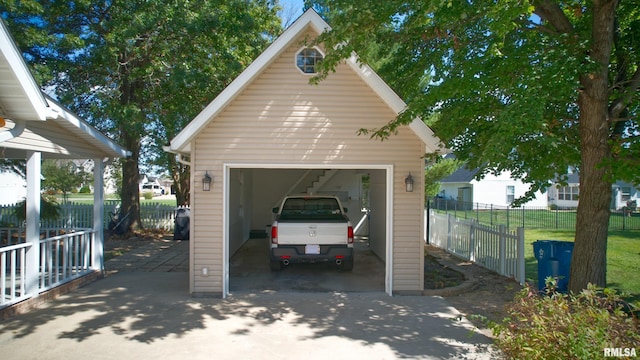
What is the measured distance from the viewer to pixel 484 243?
11008 mm

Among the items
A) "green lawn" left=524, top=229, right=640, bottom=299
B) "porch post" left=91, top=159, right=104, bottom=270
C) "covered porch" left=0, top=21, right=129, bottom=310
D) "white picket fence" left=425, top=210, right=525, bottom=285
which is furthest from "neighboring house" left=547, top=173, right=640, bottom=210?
"covered porch" left=0, top=21, right=129, bottom=310

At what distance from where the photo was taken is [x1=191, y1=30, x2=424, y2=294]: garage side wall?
313 inches

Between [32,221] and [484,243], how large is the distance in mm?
9975

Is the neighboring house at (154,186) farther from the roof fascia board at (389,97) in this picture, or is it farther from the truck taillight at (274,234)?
the roof fascia board at (389,97)

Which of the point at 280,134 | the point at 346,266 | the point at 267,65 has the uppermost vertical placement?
the point at 267,65

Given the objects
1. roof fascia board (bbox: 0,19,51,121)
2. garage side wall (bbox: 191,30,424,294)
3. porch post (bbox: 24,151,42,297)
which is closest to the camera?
roof fascia board (bbox: 0,19,51,121)

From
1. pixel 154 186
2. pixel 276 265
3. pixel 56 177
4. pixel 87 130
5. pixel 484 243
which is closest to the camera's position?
pixel 87 130

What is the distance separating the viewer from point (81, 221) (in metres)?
18.9

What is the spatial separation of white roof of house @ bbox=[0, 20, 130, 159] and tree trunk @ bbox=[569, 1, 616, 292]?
8.42m

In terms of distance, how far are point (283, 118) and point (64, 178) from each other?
41969 mm

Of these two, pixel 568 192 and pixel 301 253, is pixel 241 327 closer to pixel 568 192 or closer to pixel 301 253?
pixel 301 253

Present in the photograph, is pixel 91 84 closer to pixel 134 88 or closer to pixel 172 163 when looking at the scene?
pixel 134 88

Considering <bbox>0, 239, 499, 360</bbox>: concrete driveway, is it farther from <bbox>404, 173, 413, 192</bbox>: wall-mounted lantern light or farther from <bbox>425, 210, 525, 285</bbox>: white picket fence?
<bbox>425, 210, 525, 285</bbox>: white picket fence

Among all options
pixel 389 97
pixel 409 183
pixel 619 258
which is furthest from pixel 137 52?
pixel 619 258
